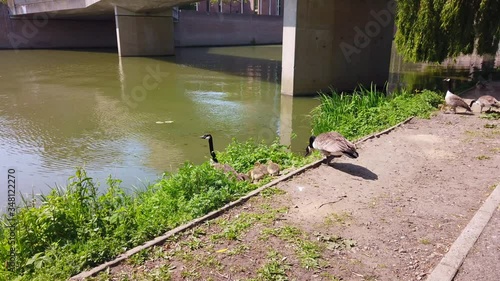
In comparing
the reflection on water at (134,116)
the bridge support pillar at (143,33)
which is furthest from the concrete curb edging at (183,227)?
the bridge support pillar at (143,33)

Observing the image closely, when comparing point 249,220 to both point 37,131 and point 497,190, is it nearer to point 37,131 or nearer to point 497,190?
point 497,190

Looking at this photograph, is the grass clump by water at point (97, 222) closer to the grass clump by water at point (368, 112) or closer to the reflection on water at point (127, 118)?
the reflection on water at point (127, 118)

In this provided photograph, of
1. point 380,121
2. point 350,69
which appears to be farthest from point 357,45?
point 380,121

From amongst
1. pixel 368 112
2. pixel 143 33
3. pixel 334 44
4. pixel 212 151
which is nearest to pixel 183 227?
pixel 212 151

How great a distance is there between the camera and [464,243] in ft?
12.6

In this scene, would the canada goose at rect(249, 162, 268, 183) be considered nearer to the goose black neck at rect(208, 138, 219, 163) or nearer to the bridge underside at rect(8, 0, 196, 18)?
the goose black neck at rect(208, 138, 219, 163)

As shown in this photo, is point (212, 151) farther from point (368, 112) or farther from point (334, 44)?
point (334, 44)

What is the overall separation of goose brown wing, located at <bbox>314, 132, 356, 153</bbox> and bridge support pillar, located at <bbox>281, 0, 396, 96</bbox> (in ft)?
27.9

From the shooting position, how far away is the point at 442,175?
5.77m

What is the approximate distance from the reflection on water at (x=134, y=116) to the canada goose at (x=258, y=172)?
1982mm

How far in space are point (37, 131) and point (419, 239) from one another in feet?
30.7

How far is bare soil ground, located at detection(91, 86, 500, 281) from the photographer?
3539 millimetres

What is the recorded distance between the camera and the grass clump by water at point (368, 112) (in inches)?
341

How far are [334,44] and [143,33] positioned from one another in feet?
58.8
